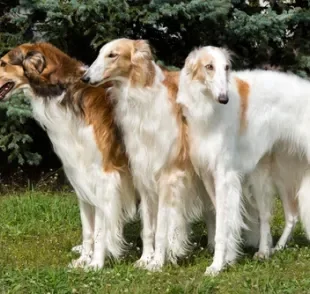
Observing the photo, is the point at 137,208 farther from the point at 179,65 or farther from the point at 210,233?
the point at 179,65

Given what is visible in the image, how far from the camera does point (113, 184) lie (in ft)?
20.2

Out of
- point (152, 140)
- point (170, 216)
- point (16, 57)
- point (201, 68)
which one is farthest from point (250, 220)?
point (16, 57)

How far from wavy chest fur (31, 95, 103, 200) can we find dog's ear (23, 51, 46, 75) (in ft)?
0.76

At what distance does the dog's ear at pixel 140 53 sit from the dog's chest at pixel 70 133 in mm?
658

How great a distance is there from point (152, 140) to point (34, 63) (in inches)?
43.9

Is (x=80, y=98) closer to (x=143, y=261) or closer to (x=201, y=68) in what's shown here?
(x=201, y=68)

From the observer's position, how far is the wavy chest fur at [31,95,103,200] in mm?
6113

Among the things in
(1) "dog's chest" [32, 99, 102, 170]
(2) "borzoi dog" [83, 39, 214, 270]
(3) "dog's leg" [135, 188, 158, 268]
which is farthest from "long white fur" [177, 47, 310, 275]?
(1) "dog's chest" [32, 99, 102, 170]

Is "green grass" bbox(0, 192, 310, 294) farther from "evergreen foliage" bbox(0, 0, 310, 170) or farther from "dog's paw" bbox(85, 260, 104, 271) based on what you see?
"evergreen foliage" bbox(0, 0, 310, 170)

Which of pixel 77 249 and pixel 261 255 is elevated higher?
pixel 261 255

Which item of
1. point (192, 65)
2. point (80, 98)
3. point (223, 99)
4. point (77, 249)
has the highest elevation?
point (192, 65)

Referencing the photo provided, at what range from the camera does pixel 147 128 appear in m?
6.04

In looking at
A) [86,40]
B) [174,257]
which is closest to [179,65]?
[86,40]

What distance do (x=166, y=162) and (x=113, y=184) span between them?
1.52 feet
